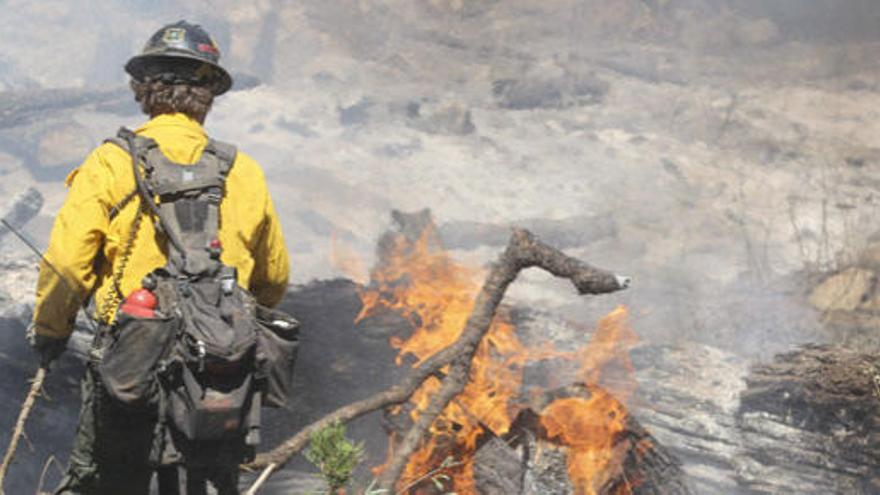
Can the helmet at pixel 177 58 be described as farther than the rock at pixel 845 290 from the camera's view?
No

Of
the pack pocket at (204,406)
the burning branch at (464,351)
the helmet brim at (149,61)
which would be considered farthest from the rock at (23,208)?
the pack pocket at (204,406)

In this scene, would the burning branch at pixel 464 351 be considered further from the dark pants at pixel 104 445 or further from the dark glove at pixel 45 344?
the dark glove at pixel 45 344

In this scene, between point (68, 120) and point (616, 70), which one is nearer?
point (68, 120)

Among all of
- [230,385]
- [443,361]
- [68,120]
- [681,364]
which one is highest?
[230,385]

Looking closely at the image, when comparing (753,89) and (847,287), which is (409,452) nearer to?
(847,287)

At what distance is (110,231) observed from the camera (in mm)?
2658

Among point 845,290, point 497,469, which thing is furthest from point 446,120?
point 497,469

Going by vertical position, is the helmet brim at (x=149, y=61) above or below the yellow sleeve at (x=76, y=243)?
above

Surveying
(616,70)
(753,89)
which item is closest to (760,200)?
(753,89)

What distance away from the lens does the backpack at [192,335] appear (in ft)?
8.01

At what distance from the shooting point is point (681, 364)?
237 inches

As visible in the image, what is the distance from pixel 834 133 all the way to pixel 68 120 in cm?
1167

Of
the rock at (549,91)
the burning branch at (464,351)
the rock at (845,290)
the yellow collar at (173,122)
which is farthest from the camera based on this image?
the rock at (549,91)

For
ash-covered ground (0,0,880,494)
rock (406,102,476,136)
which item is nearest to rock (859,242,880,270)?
ash-covered ground (0,0,880,494)
